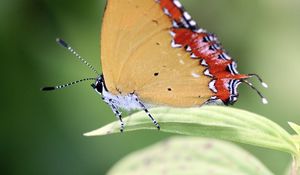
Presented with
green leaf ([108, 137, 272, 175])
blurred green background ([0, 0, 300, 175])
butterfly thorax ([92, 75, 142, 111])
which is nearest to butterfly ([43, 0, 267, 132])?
butterfly thorax ([92, 75, 142, 111])

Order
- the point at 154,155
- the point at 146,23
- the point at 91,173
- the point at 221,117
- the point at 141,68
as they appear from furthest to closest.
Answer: the point at 91,173 < the point at 141,68 < the point at 146,23 < the point at 154,155 < the point at 221,117

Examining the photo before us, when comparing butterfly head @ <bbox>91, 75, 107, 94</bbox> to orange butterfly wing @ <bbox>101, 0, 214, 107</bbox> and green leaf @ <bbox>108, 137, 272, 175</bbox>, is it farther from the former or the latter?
green leaf @ <bbox>108, 137, 272, 175</bbox>

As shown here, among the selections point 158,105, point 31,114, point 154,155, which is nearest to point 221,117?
point 154,155

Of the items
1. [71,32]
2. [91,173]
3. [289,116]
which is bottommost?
[289,116]

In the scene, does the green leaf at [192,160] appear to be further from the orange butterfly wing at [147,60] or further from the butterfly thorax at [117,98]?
the butterfly thorax at [117,98]

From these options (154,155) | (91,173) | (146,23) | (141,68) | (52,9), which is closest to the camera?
(154,155)

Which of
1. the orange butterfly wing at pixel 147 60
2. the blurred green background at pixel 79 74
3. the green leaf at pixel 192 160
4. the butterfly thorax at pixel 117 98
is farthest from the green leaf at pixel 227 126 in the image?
the blurred green background at pixel 79 74

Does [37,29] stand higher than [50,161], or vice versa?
[37,29]

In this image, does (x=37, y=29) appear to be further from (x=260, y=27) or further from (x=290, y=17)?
(x=290, y=17)

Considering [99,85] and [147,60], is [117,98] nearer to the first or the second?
[99,85]
